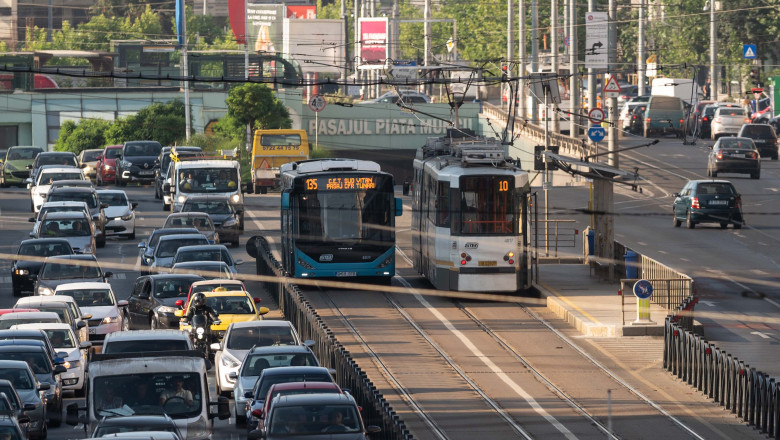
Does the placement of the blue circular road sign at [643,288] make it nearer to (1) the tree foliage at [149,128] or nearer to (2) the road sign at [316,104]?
(2) the road sign at [316,104]

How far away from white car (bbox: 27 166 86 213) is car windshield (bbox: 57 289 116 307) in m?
22.2

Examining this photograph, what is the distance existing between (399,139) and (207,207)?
3719cm

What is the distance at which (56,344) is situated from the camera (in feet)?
79.3

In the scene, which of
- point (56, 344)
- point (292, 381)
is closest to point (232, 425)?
point (292, 381)

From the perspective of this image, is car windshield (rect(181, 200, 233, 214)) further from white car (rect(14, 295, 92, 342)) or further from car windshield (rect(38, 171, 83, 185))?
white car (rect(14, 295, 92, 342))

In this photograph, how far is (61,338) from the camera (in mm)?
24250

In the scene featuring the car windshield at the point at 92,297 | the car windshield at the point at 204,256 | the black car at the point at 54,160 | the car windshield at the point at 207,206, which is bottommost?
the car windshield at the point at 92,297

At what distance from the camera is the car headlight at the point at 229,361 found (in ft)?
75.4

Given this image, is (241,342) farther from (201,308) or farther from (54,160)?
(54,160)

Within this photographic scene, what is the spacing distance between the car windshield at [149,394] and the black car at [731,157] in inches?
1570

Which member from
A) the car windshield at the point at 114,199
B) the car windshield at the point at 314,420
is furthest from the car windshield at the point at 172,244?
the car windshield at the point at 314,420

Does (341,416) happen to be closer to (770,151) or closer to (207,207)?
(207,207)

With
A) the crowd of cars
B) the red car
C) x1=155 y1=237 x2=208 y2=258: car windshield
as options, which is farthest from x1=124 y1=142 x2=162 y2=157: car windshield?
x1=155 y1=237 x2=208 y2=258: car windshield

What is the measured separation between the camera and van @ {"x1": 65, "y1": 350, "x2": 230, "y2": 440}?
17562 mm
